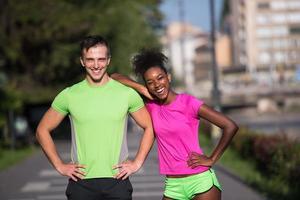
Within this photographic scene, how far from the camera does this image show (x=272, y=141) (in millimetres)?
17766

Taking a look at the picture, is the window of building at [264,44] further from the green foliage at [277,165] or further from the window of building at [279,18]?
the green foliage at [277,165]

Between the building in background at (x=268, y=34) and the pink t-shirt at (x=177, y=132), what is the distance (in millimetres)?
138714

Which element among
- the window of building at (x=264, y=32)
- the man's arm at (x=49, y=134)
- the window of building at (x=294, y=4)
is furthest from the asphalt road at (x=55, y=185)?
the window of building at (x=294, y=4)

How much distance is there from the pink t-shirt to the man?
42cm

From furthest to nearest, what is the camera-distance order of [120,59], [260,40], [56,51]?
[260,40]
[120,59]
[56,51]

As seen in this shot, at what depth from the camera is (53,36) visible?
35.4 metres

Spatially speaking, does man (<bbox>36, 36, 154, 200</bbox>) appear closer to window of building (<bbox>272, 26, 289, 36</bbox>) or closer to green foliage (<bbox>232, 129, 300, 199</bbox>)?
green foliage (<bbox>232, 129, 300, 199</bbox>)

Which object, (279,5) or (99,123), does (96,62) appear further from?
(279,5)

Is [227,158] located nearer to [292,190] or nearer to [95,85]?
[292,190]

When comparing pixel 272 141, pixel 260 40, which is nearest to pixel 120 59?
pixel 272 141

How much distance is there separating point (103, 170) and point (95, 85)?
560 millimetres

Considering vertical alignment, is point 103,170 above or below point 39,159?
above

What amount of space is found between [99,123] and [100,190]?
433 mm

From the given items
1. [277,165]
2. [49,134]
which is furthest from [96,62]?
[277,165]
